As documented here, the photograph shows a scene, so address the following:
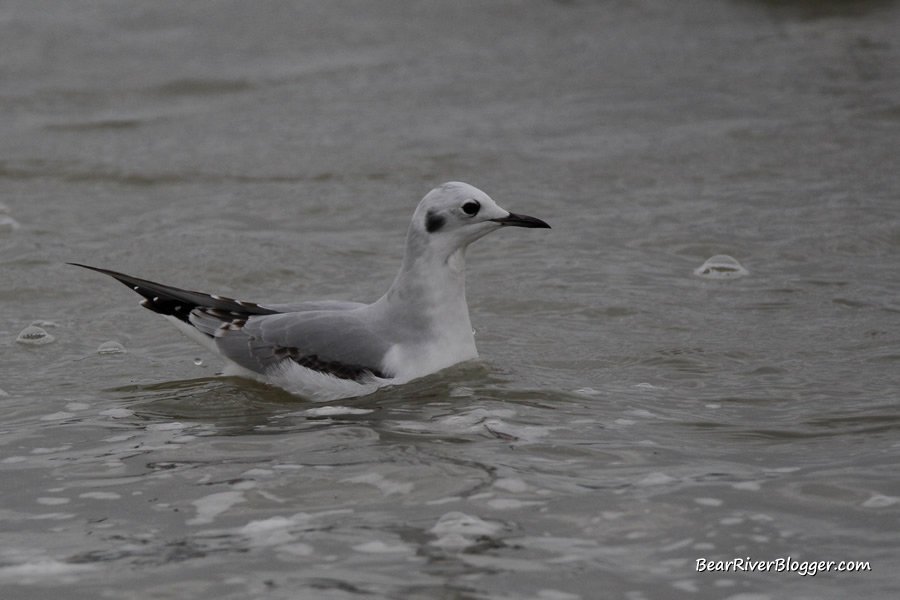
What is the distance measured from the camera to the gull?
5766mm

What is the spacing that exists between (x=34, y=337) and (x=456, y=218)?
265 cm

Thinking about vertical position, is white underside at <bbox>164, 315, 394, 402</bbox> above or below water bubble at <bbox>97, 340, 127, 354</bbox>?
below

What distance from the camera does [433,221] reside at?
232 inches

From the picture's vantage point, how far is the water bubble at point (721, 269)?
7832 mm

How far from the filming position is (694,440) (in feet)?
16.7

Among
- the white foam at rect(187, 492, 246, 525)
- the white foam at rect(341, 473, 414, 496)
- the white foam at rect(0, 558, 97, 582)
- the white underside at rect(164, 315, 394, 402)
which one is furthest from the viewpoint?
the white underside at rect(164, 315, 394, 402)

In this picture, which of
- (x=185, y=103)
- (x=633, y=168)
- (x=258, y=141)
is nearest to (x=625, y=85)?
(x=633, y=168)

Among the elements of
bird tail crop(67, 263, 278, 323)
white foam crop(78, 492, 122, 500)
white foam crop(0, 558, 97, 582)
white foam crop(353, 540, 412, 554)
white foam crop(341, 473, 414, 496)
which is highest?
bird tail crop(67, 263, 278, 323)

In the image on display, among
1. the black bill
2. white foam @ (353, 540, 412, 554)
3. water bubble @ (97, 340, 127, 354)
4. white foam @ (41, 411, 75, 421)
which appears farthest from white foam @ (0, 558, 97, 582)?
water bubble @ (97, 340, 127, 354)

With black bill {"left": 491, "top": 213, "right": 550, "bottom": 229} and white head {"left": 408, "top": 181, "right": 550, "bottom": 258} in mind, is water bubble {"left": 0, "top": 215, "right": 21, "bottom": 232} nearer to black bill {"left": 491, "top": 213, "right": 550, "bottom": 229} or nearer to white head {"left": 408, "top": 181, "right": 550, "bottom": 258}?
white head {"left": 408, "top": 181, "right": 550, "bottom": 258}

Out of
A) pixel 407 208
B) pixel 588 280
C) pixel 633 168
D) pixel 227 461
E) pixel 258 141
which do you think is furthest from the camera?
pixel 258 141

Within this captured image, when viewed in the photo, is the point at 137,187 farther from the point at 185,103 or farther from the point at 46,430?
the point at 46,430

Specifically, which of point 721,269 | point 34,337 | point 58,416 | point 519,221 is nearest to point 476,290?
point 721,269

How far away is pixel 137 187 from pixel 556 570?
24.3 feet
